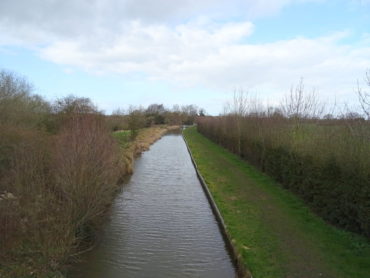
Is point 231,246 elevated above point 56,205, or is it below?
below

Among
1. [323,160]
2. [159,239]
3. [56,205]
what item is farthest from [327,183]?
[56,205]

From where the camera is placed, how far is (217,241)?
36.7 ft

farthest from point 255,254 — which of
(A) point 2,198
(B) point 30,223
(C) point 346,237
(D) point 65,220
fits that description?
(A) point 2,198

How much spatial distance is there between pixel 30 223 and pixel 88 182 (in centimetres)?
236

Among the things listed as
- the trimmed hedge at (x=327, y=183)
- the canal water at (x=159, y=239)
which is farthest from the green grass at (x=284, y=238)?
the canal water at (x=159, y=239)

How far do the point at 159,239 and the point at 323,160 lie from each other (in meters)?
5.40

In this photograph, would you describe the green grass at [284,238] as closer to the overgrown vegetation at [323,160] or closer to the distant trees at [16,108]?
the overgrown vegetation at [323,160]

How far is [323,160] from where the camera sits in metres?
12.1

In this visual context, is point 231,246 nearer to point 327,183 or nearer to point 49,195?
point 327,183

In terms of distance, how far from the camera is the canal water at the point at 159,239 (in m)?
9.02

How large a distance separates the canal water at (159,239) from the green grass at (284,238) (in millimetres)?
668

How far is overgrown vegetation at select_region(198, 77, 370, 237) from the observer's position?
9.84 metres

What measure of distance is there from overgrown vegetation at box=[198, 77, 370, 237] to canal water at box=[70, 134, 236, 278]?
3.25 meters

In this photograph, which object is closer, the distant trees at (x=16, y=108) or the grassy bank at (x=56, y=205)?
the grassy bank at (x=56, y=205)
